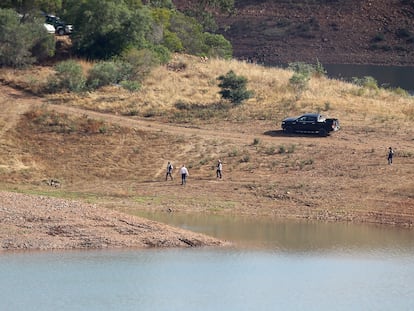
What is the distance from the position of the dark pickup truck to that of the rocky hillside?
63986mm

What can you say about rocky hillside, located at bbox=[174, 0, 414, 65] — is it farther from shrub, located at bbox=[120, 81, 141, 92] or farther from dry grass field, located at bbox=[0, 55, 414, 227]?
shrub, located at bbox=[120, 81, 141, 92]

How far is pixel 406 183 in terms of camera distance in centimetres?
5522

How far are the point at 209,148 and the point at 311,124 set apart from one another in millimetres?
5899

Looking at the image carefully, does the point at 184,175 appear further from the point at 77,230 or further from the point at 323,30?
the point at 323,30

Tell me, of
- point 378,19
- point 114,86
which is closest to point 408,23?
point 378,19

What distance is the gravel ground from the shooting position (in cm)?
4362

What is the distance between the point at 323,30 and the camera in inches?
5305

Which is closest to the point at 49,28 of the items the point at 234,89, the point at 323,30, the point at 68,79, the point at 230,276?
the point at 68,79

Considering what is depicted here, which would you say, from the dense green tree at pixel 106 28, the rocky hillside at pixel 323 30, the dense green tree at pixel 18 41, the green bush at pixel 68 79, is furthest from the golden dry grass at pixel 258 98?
the rocky hillside at pixel 323 30

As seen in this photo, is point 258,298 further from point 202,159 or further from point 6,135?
point 6,135

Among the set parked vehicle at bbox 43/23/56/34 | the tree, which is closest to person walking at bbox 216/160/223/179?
the tree

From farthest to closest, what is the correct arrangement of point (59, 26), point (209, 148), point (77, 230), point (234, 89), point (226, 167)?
point (59, 26)
point (234, 89)
point (209, 148)
point (226, 167)
point (77, 230)

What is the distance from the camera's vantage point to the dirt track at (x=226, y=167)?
53375 millimetres

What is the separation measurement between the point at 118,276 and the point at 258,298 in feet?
16.8
